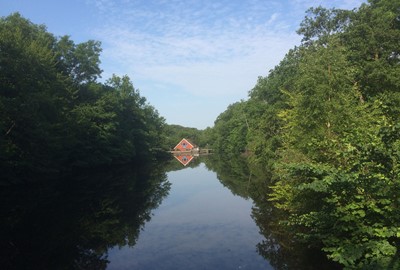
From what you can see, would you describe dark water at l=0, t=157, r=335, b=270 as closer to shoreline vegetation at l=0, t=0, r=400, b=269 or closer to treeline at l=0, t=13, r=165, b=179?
shoreline vegetation at l=0, t=0, r=400, b=269

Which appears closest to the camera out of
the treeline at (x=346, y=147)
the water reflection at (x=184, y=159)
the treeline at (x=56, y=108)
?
the treeline at (x=346, y=147)

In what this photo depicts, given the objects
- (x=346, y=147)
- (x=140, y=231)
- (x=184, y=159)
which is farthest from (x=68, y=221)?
(x=184, y=159)

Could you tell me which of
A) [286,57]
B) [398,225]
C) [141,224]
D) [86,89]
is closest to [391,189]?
[398,225]

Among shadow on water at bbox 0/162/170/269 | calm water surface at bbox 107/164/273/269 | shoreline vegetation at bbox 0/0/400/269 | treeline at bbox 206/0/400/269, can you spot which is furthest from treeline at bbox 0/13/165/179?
treeline at bbox 206/0/400/269

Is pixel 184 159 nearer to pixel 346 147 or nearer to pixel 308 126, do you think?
pixel 308 126

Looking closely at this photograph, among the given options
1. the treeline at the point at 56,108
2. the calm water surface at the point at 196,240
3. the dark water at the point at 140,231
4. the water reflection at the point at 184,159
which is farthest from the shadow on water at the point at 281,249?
the water reflection at the point at 184,159

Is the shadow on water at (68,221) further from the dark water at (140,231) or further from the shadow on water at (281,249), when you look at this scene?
the shadow on water at (281,249)

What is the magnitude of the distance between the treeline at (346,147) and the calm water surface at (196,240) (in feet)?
6.83

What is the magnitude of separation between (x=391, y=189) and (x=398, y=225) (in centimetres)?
82

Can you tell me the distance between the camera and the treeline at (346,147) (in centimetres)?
775

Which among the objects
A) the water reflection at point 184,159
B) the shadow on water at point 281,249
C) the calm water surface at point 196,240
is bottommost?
the calm water surface at point 196,240

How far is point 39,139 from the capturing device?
29.8 m

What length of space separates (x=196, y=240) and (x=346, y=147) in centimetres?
854

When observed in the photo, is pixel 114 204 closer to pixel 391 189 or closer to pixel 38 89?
pixel 38 89
